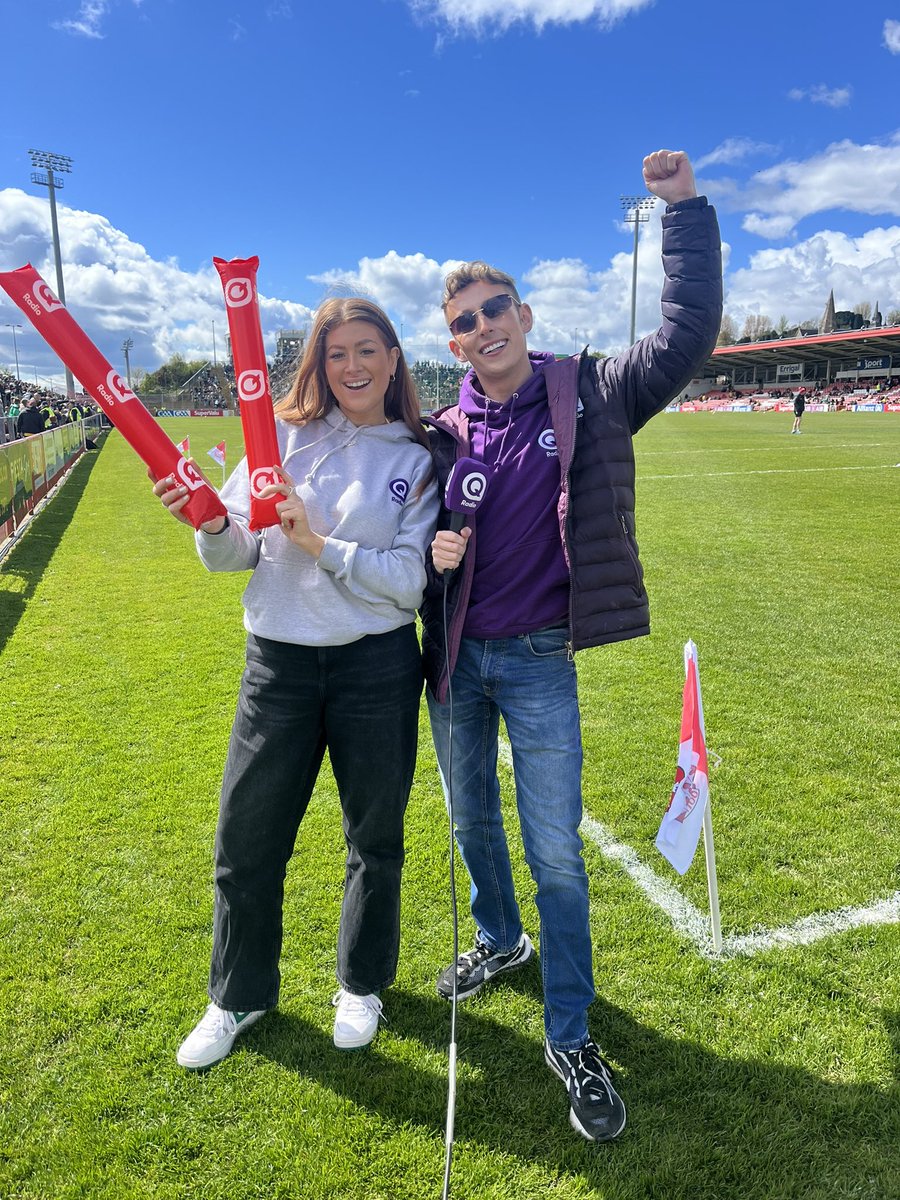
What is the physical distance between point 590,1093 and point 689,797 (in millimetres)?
911

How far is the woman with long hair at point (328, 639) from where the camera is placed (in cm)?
212

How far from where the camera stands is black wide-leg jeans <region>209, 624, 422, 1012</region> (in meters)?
2.17

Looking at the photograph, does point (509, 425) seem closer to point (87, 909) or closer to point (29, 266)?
point (29, 266)

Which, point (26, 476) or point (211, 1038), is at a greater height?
point (26, 476)

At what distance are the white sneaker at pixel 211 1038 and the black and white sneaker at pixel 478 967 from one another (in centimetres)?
63

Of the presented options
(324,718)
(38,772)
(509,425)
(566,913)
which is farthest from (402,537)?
(38,772)

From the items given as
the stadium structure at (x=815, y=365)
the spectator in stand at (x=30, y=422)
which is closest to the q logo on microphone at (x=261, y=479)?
the spectator in stand at (x=30, y=422)

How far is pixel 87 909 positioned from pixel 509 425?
2.52 meters

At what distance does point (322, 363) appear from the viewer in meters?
2.21

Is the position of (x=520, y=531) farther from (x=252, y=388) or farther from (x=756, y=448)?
(x=756, y=448)

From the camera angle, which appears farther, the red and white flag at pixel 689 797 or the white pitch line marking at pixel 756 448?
the white pitch line marking at pixel 756 448

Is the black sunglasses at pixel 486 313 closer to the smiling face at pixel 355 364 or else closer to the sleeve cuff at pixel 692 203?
the smiling face at pixel 355 364

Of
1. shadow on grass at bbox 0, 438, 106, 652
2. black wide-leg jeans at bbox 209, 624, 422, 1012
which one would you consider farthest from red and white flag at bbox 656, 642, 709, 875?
shadow on grass at bbox 0, 438, 106, 652

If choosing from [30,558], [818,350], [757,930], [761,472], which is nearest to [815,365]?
[818,350]
